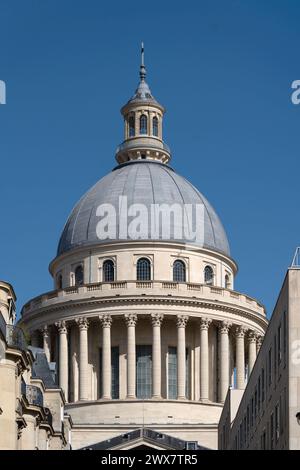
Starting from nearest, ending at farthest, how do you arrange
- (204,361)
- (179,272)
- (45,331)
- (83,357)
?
(204,361)
(83,357)
(179,272)
(45,331)

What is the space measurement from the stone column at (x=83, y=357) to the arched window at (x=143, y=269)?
234 inches

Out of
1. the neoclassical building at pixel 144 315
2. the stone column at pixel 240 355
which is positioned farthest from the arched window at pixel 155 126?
the stone column at pixel 240 355

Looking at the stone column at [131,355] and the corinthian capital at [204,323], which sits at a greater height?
the corinthian capital at [204,323]

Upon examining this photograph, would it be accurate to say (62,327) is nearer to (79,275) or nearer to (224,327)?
(79,275)

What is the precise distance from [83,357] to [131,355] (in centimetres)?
413

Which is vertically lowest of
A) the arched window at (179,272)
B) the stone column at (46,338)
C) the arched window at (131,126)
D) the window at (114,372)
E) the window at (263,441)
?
the window at (263,441)

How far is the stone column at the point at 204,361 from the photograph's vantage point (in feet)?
495

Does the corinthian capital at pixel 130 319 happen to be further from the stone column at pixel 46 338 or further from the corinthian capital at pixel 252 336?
the corinthian capital at pixel 252 336

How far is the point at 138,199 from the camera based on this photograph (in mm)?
156375

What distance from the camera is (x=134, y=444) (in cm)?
13462

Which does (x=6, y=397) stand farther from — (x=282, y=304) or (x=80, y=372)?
(x=80, y=372)

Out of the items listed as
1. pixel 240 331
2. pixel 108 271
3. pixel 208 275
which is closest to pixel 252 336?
pixel 240 331

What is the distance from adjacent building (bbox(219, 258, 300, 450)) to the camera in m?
68.1
